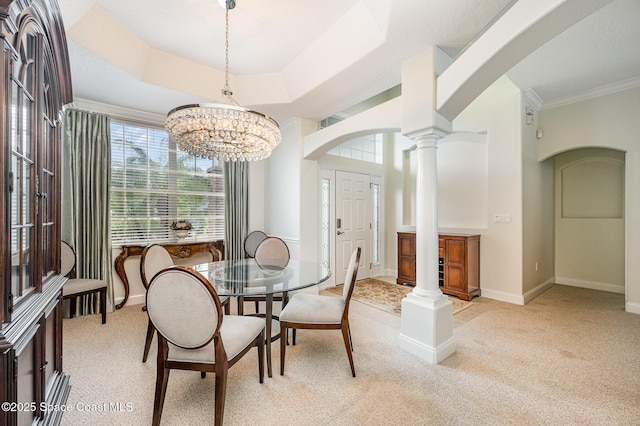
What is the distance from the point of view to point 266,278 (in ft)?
7.88

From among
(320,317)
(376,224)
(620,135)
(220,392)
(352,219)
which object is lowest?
(220,392)

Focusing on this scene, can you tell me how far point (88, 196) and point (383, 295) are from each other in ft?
13.6

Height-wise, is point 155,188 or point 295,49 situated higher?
point 295,49

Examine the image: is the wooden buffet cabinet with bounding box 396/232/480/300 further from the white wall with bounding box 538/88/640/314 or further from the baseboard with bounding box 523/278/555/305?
the white wall with bounding box 538/88/640/314

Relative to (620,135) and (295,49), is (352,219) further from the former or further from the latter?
(620,135)

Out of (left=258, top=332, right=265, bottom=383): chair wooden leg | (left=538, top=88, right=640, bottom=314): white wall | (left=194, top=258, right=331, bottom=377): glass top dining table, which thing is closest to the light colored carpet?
(left=258, top=332, right=265, bottom=383): chair wooden leg

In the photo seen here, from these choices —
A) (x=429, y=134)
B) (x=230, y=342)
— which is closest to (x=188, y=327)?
(x=230, y=342)

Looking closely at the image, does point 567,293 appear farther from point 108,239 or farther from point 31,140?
point 108,239

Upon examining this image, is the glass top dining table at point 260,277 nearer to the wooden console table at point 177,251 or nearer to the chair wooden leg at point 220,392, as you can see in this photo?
the chair wooden leg at point 220,392

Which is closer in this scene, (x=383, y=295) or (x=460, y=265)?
(x=460, y=265)

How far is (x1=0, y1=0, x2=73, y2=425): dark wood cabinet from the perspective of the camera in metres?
1.07

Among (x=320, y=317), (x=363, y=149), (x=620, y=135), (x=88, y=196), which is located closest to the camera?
(x=320, y=317)

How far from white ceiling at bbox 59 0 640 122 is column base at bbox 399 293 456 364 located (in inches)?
88.8

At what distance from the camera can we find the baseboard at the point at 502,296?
12.4ft
